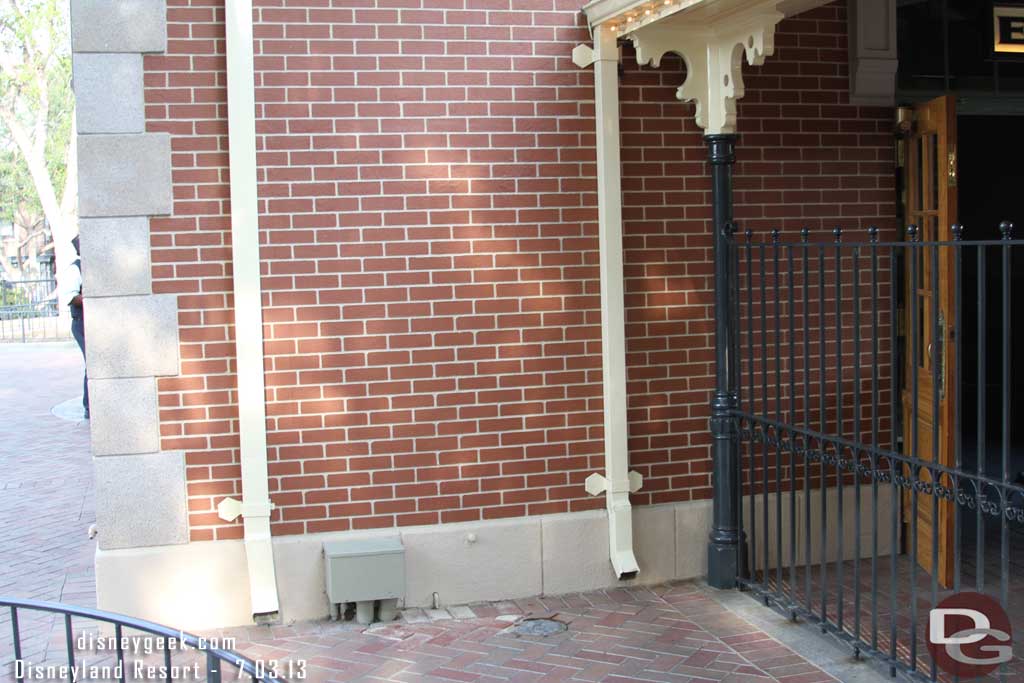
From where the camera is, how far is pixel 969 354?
37.1 feet

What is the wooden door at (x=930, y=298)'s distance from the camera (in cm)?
612

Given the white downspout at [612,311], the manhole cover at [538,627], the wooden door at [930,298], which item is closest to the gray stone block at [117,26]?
the white downspout at [612,311]

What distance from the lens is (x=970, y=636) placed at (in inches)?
193

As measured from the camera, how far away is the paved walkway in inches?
199

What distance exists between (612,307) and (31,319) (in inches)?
908

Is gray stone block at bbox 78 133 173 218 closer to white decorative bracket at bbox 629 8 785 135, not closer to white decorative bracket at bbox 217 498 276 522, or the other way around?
white decorative bracket at bbox 217 498 276 522

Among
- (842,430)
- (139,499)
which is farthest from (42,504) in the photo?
(842,430)

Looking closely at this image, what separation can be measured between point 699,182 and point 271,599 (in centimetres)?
309

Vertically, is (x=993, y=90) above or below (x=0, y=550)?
above

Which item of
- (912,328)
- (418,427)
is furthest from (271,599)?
(912,328)

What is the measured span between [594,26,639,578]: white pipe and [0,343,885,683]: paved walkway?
1.21 feet

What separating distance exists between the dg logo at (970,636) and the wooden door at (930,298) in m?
0.65

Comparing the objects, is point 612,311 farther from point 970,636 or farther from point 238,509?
point 970,636

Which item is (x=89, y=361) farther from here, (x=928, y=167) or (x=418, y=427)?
(x=928, y=167)
